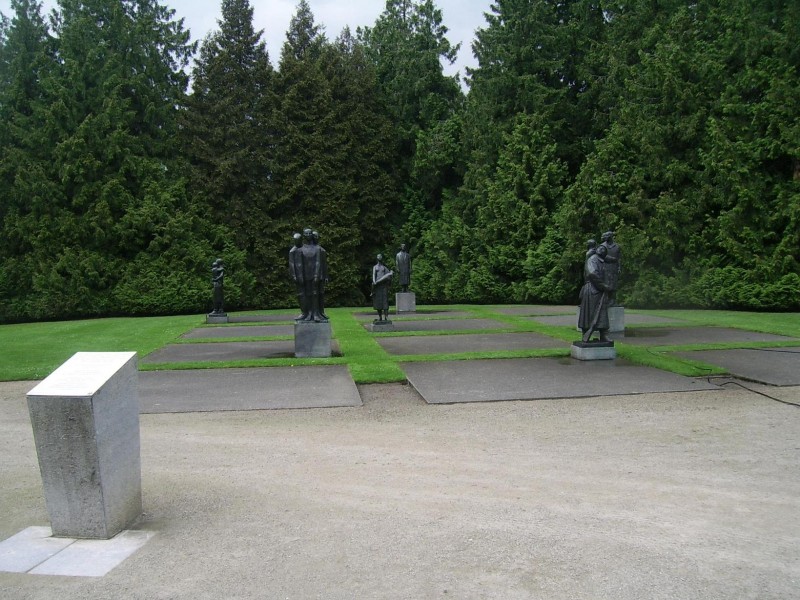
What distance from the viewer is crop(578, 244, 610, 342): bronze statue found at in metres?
11.0

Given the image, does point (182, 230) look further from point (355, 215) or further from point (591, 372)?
point (591, 372)

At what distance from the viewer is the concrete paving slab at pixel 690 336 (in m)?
13.6

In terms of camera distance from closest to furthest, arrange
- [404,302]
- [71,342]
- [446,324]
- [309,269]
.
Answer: [309,269] < [71,342] < [446,324] < [404,302]

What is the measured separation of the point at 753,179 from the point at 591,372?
16.4 m

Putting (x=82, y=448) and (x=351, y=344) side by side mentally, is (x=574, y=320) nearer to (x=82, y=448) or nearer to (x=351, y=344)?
(x=351, y=344)

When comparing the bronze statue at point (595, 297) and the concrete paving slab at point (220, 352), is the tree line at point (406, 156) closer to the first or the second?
the bronze statue at point (595, 297)

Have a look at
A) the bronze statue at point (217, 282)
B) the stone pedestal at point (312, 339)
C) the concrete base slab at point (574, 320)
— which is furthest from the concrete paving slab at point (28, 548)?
the bronze statue at point (217, 282)

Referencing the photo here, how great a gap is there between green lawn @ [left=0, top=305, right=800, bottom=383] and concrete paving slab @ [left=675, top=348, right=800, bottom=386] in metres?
0.40

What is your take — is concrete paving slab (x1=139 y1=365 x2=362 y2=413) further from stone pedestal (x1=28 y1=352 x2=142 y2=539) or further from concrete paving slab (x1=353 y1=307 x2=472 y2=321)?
concrete paving slab (x1=353 y1=307 x2=472 y2=321)

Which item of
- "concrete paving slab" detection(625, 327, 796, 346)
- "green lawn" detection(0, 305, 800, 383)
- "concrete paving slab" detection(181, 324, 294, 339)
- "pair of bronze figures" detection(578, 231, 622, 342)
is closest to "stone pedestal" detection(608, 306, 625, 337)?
"concrete paving slab" detection(625, 327, 796, 346)

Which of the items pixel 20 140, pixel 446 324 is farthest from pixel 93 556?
pixel 20 140

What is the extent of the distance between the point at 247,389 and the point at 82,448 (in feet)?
17.7

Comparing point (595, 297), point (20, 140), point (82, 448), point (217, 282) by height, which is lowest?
point (217, 282)

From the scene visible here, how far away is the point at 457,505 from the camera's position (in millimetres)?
4734
